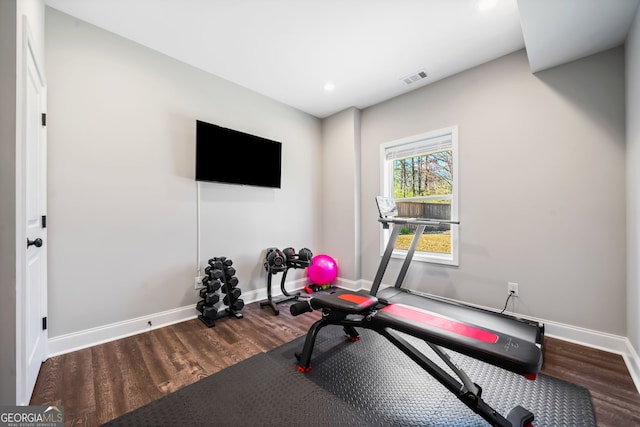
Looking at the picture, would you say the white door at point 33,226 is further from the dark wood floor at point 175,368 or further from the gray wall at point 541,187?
the gray wall at point 541,187

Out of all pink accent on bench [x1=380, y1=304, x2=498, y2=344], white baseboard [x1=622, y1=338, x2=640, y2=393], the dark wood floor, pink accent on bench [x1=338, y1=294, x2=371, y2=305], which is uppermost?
pink accent on bench [x1=380, y1=304, x2=498, y2=344]

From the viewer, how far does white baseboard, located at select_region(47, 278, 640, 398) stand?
1.96 meters

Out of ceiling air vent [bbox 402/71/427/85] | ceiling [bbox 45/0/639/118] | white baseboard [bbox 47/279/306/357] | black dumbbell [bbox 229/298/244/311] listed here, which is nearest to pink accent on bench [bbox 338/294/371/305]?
black dumbbell [bbox 229/298/244/311]

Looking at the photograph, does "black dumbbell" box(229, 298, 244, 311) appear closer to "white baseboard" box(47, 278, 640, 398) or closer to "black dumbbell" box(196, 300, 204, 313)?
"black dumbbell" box(196, 300, 204, 313)

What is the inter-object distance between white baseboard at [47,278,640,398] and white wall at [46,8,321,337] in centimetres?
7

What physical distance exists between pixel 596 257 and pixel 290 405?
8.94 feet

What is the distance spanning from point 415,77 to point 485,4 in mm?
1037

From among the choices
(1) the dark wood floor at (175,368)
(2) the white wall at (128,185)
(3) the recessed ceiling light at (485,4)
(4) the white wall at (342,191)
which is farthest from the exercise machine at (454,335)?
(3) the recessed ceiling light at (485,4)

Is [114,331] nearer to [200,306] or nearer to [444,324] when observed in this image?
[200,306]

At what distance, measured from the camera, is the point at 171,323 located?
2578mm

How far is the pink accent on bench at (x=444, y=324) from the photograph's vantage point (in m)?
1.33

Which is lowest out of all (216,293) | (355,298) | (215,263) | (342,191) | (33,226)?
(216,293)

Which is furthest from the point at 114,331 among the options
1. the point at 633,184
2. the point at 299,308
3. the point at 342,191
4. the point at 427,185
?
the point at 633,184

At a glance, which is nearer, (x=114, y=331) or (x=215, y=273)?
(x=114, y=331)
